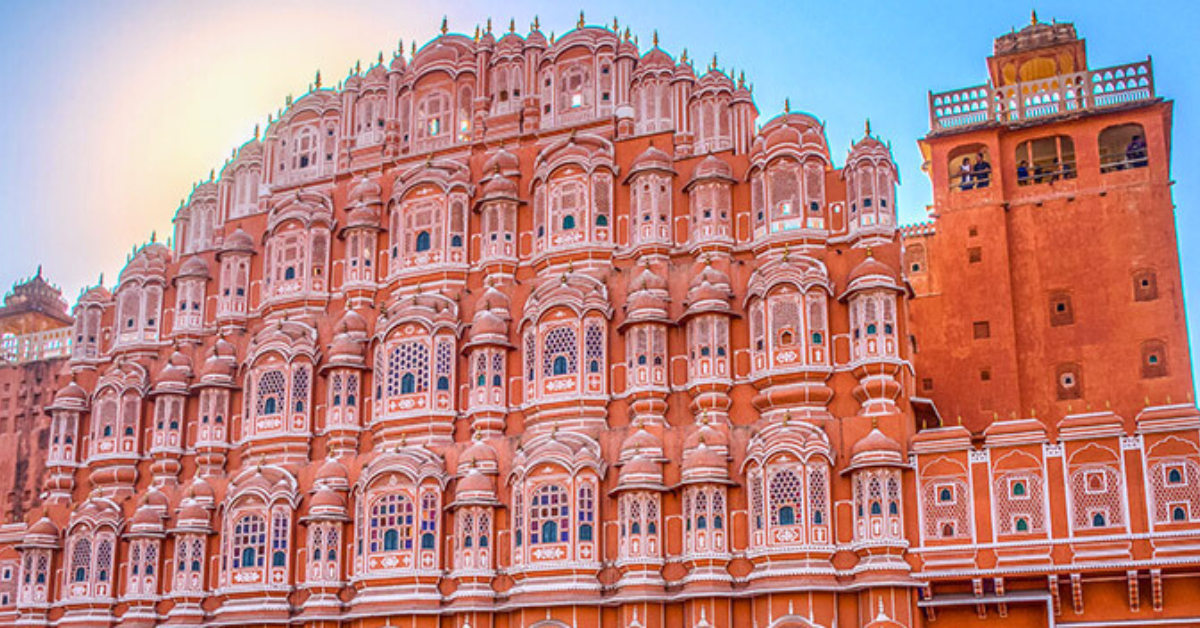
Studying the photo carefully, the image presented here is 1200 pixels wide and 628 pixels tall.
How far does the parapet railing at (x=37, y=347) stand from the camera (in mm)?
53031

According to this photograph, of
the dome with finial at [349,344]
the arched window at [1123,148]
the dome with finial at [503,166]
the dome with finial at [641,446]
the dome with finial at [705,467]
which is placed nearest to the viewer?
the dome with finial at [705,467]

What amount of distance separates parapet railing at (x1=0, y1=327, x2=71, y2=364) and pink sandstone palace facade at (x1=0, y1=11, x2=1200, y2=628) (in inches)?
300

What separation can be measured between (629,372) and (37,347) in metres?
27.6

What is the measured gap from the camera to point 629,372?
36562 millimetres

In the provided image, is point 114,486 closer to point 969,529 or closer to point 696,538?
point 696,538

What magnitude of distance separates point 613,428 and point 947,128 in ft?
46.4

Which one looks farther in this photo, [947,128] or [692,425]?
[947,128]

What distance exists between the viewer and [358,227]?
4169cm

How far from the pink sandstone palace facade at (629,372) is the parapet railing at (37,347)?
7623 millimetres

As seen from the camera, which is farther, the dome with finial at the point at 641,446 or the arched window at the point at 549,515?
the arched window at the point at 549,515

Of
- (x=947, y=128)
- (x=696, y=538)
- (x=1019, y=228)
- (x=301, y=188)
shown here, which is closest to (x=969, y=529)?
(x=696, y=538)

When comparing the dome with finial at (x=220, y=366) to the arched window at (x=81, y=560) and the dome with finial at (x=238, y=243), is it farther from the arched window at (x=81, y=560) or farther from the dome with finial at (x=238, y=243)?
the arched window at (x=81, y=560)

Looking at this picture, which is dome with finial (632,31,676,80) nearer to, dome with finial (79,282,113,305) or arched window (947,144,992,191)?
arched window (947,144,992,191)

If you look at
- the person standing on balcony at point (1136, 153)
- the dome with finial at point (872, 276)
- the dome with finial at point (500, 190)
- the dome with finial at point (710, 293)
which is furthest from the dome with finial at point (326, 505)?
the person standing on balcony at point (1136, 153)
